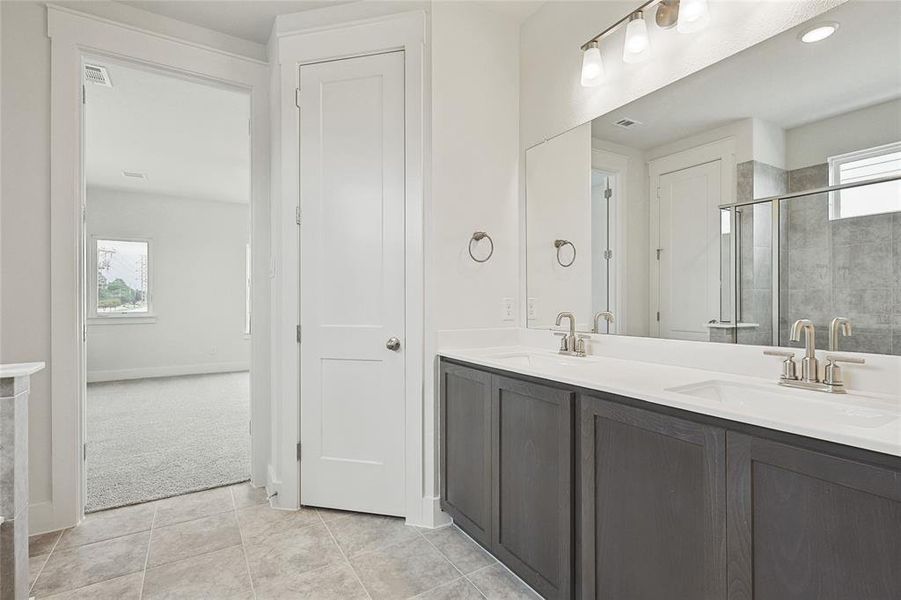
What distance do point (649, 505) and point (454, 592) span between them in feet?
3.05

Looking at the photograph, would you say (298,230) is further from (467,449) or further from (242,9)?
(467,449)

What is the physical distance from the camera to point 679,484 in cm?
115

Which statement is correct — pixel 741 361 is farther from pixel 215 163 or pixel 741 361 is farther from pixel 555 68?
pixel 215 163

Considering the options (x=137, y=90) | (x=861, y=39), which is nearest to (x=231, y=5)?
(x=137, y=90)

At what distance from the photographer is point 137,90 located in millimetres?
3434

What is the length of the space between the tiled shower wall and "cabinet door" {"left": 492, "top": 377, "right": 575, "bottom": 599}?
0.76 m

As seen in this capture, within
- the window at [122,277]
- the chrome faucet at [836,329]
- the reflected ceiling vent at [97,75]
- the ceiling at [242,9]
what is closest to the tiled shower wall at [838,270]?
the chrome faucet at [836,329]

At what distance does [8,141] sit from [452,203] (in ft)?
7.03

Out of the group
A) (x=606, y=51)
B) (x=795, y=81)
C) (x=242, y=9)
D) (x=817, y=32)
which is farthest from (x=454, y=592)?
(x=242, y=9)

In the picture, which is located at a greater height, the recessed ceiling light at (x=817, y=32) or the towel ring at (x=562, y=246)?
the recessed ceiling light at (x=817, y=32)

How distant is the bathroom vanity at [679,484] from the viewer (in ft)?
2.83

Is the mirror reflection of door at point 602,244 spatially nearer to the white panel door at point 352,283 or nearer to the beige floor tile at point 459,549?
the white panel door at point 352,283

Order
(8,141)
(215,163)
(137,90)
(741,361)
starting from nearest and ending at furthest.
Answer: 1. (741,361)
2. (8,141)
3. (137,90)
4. (215,163)

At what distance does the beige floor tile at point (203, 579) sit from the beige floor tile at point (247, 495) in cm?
52
